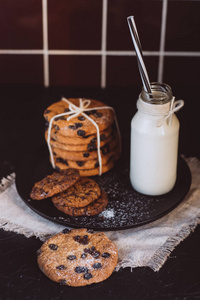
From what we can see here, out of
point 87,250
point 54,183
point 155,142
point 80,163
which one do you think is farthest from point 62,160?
point 87,250

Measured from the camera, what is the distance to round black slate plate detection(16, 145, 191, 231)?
1.53m

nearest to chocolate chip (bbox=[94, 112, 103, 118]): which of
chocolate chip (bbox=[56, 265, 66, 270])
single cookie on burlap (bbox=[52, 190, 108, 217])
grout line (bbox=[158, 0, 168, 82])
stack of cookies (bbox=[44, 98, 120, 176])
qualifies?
stack of cookies (bbox=[44, 98, 120, 176])

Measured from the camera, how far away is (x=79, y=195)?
1550 mm

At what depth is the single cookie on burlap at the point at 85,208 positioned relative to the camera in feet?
5.02

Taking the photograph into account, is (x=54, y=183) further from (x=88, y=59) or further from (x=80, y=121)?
(x=88, y=59)

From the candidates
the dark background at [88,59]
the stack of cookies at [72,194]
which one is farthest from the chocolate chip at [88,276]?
the dark background at [88,59]

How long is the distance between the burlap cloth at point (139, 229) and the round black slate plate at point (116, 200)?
3cm

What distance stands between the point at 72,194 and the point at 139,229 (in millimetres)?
214

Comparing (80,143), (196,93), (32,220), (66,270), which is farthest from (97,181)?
(196,93)

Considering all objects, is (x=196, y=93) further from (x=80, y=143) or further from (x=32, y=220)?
(x=32, y=220)

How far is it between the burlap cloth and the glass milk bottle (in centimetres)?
10

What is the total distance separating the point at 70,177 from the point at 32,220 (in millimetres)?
167

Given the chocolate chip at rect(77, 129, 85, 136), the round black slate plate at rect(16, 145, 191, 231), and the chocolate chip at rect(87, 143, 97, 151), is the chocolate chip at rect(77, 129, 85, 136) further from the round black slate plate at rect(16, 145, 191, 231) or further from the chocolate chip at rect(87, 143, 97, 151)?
the round black slate plate at rect(16, 145, 191, 231)

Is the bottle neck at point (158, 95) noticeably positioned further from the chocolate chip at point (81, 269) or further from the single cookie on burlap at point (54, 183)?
the chocolate chip at point (81, 269)
